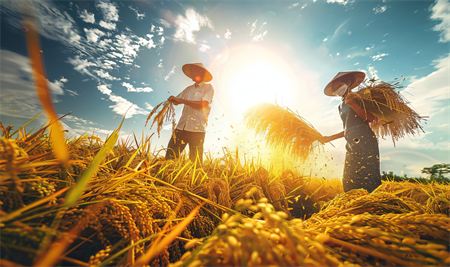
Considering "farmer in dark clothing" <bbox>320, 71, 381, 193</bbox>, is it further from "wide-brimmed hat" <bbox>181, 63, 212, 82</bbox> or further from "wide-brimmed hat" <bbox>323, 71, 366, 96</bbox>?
"wide-brimmed hat" <bbox>181, 63, 212, 82</bbox>

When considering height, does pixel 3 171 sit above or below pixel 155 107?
below

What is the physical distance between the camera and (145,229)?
620 mm

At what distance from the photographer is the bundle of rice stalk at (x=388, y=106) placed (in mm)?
2785

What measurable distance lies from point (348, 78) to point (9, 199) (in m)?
5.09

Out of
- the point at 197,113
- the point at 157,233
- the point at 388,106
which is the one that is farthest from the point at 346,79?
the point at 157,233

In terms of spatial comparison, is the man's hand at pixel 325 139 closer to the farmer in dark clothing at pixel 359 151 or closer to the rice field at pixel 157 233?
the farmer in dark clothing at pixel 359 151

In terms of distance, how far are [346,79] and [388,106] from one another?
1.38m

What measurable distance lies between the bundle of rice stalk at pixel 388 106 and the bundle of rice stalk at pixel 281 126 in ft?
3.21

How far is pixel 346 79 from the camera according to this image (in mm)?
3803

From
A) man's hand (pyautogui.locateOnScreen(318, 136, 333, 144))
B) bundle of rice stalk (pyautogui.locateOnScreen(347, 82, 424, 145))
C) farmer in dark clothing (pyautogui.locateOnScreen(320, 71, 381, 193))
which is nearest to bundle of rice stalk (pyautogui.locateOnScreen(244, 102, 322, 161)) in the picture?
man's hand (pyautogui.locateOnScreen(318, 136, 333, 144))

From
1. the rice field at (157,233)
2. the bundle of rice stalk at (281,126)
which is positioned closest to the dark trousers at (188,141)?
the bundle of rice stalk at (281,126)

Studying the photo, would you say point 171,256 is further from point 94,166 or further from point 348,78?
point 348,78

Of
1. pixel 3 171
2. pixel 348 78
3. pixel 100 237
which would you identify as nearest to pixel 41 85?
pixel 3 171

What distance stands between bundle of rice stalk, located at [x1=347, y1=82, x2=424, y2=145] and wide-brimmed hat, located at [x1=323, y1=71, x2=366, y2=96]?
733 millimetres
